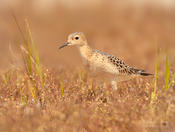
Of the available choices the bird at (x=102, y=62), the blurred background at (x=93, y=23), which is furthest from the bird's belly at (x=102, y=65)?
the blurred background at (x=93, y=23)

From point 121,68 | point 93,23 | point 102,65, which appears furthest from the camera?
point 93,23

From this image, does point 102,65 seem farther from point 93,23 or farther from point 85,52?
point 93,23

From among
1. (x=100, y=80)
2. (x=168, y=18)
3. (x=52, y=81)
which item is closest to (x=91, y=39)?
(x=168, y=18)

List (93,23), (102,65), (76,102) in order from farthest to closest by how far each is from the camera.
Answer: (93,23), (102,65), (76,102)

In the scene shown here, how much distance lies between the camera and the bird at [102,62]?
5.14 m

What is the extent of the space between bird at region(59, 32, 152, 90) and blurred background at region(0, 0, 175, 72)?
17.8 feet

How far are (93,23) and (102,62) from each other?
25.6 feet

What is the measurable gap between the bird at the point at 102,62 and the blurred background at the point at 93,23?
542 cm

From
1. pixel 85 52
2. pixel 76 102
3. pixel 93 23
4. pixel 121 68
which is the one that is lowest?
pixel 76 102

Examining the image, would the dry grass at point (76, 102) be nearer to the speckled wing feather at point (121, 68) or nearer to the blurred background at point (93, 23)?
the speckled wing feather at point (121, 68)

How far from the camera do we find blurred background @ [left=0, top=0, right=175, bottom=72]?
11630 mm

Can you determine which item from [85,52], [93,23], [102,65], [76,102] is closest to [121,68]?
[102,65]

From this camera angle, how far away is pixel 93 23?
12797mm

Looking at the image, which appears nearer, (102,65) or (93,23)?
(102,65)
